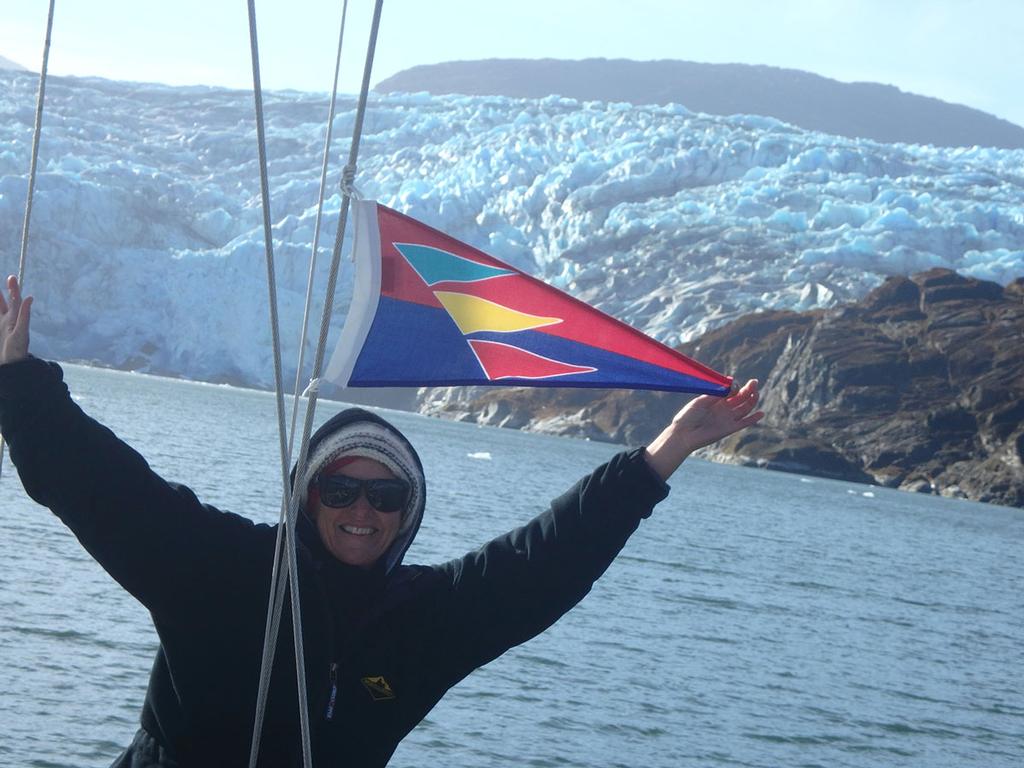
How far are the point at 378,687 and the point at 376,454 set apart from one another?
0.45 m

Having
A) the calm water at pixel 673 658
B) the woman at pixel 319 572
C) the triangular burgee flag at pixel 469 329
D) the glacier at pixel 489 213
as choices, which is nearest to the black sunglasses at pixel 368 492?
the woman at pixel 319 572

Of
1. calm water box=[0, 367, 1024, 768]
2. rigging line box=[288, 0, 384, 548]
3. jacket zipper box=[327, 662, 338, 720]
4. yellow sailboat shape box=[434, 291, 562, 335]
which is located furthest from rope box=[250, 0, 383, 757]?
calm water box=[0, 367, 1024, 768]

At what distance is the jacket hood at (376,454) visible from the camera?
114 inches

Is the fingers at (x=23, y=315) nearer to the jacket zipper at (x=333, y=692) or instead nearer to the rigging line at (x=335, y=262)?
the rigging line at (x=335, y=262)

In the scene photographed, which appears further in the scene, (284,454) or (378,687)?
(284,454)

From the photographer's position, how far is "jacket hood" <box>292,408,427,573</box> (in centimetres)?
288

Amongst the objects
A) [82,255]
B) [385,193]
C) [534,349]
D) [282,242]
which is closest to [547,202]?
[385,193]

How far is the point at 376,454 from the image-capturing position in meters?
2.87

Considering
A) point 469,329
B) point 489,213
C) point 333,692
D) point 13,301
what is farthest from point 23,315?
point 489,213

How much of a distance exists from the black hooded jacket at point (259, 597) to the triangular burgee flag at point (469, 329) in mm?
450

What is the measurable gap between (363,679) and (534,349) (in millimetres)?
1021

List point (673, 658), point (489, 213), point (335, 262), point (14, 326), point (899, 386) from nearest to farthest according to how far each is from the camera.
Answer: point (14, 326), point (335, 262), point (673, 658), point (899, 386), point (489, 213)

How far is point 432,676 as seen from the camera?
9.57 feet

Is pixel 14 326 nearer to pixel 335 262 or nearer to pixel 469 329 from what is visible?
pixel 335 262
